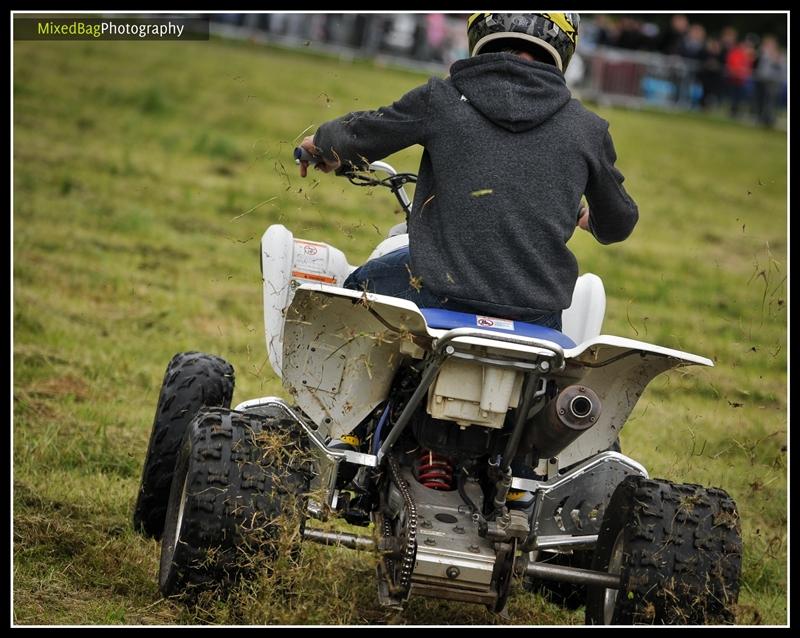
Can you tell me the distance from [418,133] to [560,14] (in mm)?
730

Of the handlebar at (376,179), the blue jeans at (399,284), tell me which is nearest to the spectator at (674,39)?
the handlebar at (376,179)

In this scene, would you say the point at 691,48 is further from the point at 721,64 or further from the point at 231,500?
the point at 231,500

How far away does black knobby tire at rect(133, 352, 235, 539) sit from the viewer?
5.77 metres

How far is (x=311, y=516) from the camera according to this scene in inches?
195

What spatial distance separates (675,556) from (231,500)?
5.12 ft

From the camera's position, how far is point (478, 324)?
4566 millimetres

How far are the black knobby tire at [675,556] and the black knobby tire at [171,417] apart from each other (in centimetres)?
198

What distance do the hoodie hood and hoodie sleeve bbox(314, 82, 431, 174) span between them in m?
0.17

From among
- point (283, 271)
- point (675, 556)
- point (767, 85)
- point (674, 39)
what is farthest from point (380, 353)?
point (767, 85)

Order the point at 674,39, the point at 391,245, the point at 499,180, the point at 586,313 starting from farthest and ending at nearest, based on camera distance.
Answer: the point at 674,39 < the point at 586,313 < the point at 391,245 < the point at 499,180

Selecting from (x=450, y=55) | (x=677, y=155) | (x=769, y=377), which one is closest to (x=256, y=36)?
(x=450, y=55)

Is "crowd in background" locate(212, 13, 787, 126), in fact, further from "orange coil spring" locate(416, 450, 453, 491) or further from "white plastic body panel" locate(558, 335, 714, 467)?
"orange coil spring" locate(416, 450, 453, 491)

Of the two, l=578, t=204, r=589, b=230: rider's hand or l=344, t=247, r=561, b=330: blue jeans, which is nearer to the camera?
l=344, t=247, r=561, b=330: blue jeans

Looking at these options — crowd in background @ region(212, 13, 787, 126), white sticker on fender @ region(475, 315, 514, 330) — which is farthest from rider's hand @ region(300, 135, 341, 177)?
crowd in background @ region(212, 13, 787, 126)
